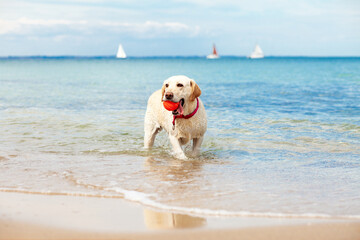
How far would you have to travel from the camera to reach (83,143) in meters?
8.73

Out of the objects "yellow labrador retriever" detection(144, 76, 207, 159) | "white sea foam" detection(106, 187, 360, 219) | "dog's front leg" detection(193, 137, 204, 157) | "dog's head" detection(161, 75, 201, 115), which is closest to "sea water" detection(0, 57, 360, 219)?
"white sea foam" detection(106, 187, 360, 219)

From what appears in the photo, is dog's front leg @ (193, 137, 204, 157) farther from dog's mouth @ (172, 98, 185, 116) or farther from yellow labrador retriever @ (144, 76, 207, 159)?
dog's mouth @ (172, 98, 185, 116)

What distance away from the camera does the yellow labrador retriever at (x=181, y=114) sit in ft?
21.3

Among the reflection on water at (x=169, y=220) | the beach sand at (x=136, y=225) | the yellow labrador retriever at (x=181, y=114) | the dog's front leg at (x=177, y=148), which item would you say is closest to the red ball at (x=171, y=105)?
the yellow labrador retriever at (x=181, y=114)

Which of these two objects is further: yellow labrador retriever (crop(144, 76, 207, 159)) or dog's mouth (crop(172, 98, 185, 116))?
dog's mouth (crop(172, 98, 185, 116))

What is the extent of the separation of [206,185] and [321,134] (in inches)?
203

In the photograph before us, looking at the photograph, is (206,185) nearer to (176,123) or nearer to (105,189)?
(105,189)

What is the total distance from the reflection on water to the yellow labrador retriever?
2.48 m

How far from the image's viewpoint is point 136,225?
A: 3.88 m

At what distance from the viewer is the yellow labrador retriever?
6.50 m

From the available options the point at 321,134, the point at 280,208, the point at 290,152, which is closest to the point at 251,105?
the point at 321,134

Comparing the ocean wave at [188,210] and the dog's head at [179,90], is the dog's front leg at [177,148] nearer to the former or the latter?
the dog's head at [179,90]

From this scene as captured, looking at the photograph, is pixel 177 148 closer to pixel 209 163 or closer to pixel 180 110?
pixel 209 163

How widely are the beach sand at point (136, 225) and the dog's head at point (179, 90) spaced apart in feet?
7.51
